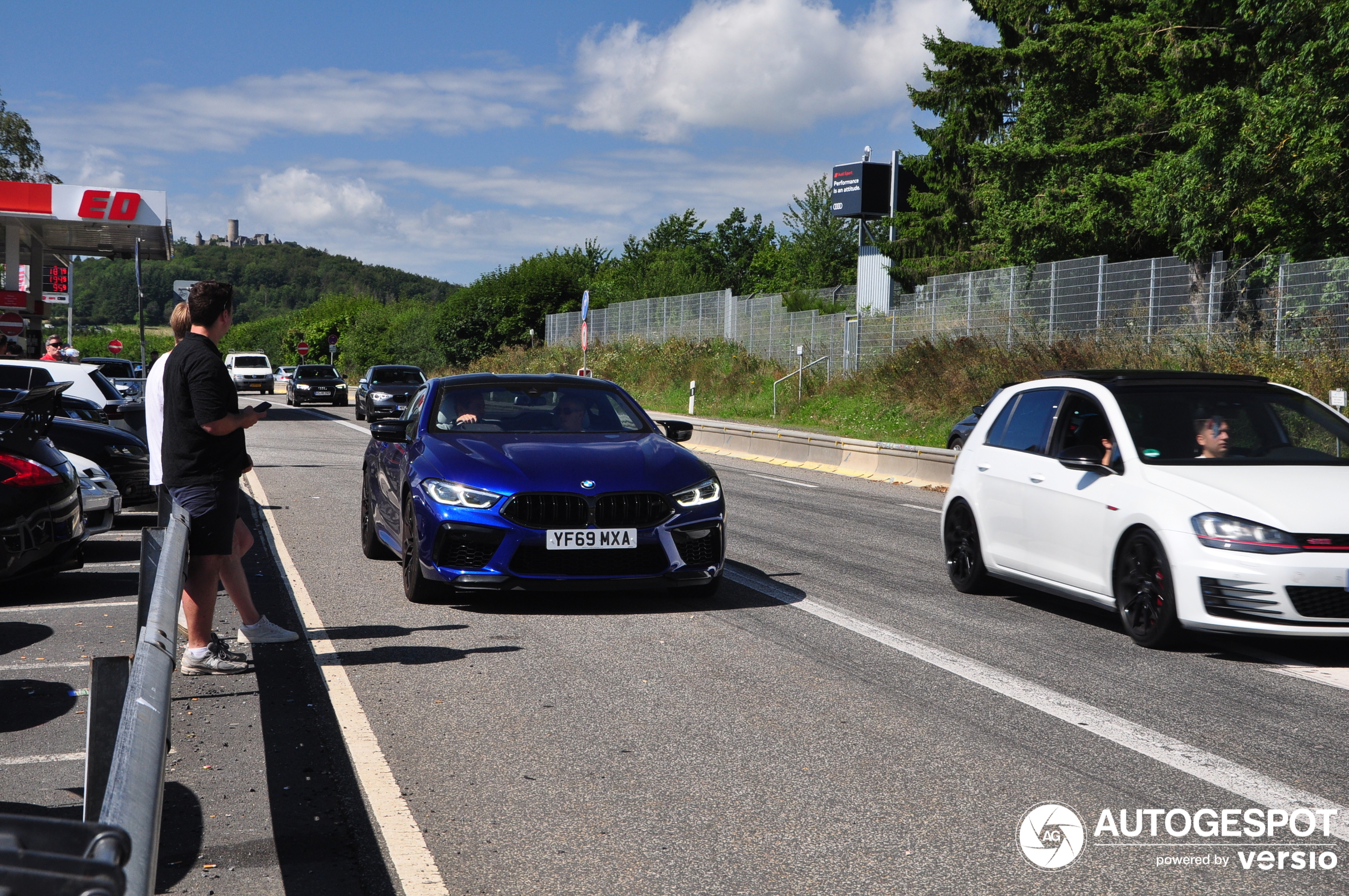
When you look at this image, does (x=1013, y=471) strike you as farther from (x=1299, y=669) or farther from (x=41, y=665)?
(x=41, y=665)

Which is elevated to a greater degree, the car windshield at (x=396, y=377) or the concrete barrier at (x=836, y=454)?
the car windshield at (x=396, y=377)

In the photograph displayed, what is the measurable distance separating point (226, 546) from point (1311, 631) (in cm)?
521


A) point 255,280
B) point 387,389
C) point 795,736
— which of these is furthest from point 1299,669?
point 255,280

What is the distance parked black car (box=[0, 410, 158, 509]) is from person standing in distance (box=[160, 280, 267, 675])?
246 inches

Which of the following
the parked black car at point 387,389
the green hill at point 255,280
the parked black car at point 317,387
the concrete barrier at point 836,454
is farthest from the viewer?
the green hill at point 255,280

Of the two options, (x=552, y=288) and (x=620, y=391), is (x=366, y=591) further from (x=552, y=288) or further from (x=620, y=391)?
(x=552, y=288)

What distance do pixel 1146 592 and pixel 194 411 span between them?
4902mm

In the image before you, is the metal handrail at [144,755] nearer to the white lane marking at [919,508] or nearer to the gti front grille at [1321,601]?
the gti front grille at [1321,601]

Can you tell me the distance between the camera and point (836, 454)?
2239cm

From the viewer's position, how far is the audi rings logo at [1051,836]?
12.4 ft

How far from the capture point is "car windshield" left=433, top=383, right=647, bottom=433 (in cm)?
879

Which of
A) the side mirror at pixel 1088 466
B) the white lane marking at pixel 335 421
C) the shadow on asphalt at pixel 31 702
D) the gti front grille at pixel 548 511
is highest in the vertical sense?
the side mirror at pixel 1088 466

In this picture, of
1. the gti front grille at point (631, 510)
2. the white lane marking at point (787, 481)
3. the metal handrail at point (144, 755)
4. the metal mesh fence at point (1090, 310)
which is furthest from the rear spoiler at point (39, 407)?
the metal mesh fence at point (1090, 310)

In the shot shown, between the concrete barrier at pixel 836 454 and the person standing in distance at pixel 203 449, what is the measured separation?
11.4 metres
